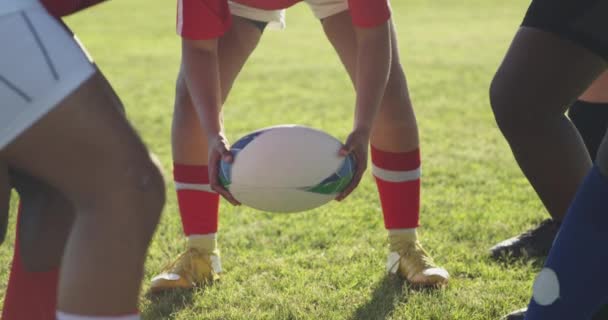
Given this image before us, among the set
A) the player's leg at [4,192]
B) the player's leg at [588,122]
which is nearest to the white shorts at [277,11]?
the player's leg at [588,122]

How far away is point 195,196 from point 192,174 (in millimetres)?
93

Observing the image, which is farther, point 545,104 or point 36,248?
point 545,104

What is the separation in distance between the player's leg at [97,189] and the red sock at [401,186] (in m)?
1.81

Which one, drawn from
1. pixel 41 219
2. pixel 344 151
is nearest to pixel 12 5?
pixel 41 219

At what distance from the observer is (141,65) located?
501 inches

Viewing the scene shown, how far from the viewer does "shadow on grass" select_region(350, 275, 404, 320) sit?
3.24 metres

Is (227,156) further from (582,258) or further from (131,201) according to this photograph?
(582,258)

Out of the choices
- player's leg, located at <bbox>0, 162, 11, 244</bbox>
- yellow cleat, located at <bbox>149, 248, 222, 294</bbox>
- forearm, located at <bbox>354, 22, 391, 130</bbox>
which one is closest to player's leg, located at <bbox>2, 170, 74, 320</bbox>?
player's leg, located at <bbox>0, 162, 11, 244</bbox>

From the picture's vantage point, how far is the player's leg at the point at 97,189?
1874 millimetres

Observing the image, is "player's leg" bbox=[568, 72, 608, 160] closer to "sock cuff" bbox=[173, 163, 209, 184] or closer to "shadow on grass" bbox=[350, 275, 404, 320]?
"shadow on grass" bbox=[350, 275, 404, 320]

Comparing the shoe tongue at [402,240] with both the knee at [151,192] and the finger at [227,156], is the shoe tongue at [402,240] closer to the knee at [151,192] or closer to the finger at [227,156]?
the finger at [227,156]

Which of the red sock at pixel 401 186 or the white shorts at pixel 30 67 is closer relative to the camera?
the white shorts at pixel 30 67

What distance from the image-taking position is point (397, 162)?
368cm

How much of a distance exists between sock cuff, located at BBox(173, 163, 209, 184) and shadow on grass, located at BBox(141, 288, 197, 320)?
45cm
